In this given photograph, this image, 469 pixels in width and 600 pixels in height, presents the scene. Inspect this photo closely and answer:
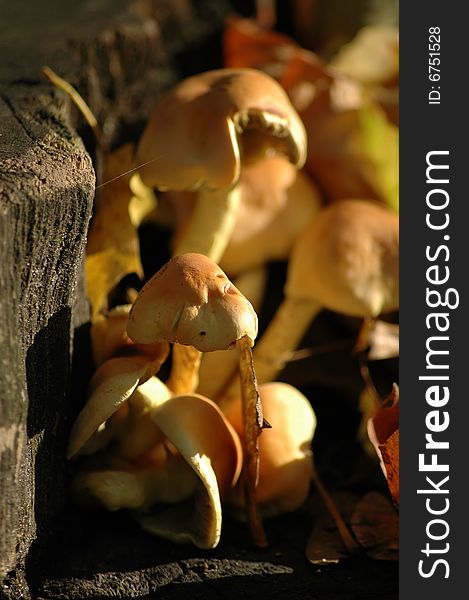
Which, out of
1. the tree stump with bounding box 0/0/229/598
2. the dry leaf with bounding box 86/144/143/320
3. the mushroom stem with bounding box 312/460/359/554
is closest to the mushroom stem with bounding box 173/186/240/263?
the dry leaf with bounding box 86/144/143/320

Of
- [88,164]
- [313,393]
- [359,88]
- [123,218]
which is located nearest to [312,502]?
[313,393]

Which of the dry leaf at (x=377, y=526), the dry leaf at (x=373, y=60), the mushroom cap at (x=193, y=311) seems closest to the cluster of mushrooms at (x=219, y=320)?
the mushroom cap at (x=193, y=311)

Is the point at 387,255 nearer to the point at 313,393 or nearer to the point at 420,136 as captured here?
the point at 420,136

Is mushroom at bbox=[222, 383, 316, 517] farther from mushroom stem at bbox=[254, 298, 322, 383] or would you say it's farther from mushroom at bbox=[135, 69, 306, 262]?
mushroom at bbox=[135, 69, 306, 262]

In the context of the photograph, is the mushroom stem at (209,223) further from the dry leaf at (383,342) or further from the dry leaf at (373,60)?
the dry leaf at (373,60)

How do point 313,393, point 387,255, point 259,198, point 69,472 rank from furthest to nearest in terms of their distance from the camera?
point 313,393, point 259,198, point 387,255, point 69,472

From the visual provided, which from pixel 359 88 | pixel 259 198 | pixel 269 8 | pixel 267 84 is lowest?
pixel 259 198
